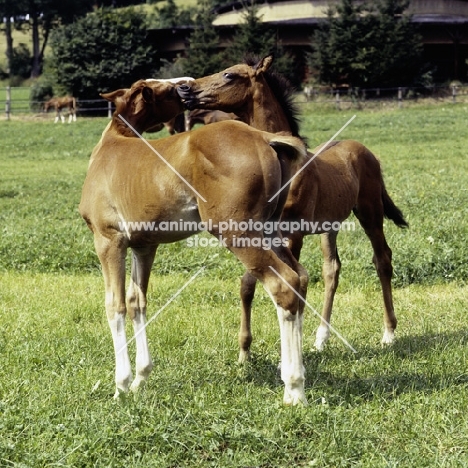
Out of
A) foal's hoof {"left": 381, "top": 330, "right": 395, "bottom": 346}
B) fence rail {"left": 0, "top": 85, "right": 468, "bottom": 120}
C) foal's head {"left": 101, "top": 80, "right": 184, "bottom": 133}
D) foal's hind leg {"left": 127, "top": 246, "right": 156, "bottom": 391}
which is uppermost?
foal's head {"left": 101, "top": 80, "right": 184, "bottom": 133}

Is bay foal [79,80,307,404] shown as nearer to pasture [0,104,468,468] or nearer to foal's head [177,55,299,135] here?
pasture [0,104,468,468]

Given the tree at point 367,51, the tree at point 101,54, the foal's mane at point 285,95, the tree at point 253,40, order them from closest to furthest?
the foal's mane at point 285,95
the tree at point 253,40
the tree at point 367,51
the tree at point 101,54

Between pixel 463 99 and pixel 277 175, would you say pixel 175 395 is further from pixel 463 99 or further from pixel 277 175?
pixel 463 99

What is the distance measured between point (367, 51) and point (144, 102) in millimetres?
36721

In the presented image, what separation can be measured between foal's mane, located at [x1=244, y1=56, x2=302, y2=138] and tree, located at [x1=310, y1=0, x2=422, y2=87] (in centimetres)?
3537

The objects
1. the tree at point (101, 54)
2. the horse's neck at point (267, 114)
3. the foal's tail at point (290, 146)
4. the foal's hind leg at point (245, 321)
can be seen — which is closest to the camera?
the foal's tail at point (290, 146)

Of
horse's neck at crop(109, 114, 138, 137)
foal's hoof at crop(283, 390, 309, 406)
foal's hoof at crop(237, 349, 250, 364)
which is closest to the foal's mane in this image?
horse's neck at crop(109, 114, 138, 137)

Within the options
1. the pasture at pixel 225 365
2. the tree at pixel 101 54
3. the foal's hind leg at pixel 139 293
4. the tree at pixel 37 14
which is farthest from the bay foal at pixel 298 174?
the tree at pixel 37 14

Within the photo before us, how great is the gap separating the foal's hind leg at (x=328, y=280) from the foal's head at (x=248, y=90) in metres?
1.16

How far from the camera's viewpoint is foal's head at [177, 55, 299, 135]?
6.00 m

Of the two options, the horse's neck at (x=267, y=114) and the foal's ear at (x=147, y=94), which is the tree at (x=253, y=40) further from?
the foal's ear at (x=147, y=94)

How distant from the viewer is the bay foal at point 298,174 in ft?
18.7

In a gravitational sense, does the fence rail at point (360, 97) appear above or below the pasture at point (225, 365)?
below

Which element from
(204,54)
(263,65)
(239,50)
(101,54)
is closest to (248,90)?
(263,65)
